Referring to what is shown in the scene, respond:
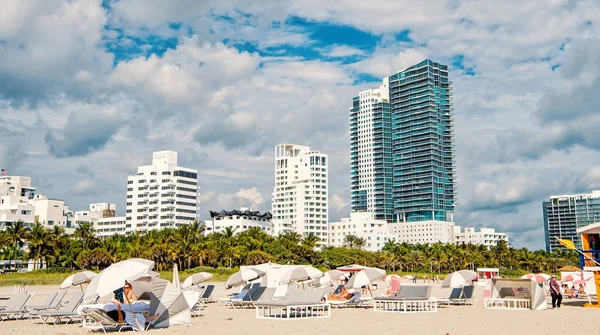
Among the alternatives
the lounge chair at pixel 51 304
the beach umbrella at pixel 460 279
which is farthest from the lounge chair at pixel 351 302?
the lounge chair at pixel 51 304

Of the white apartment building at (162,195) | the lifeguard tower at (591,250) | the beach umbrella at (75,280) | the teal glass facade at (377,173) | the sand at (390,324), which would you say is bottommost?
the sand at (390,324)

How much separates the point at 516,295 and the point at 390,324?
925cm

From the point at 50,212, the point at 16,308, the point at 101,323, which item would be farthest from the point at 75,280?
the point at 50,212

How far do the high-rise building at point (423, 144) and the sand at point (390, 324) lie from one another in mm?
157958

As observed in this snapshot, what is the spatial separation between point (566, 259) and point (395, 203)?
73159 mm

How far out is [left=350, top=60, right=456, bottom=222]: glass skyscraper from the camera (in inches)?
7077

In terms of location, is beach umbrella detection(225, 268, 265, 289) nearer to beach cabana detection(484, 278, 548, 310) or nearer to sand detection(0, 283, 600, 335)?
sand detection(0, 283, 600, 335)

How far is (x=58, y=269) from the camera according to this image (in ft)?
213

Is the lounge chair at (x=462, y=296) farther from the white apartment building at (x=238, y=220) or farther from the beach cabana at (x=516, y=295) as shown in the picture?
the white apartment building at (x=238, y=220)

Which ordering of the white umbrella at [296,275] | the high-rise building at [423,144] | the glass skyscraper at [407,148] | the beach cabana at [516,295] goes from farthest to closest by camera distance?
1. the glass skyscraper at [407,148]
2. the high-rise building at [423,144]
3. the white umbrella at [296,275]
4. the beach cabana at [516,295]

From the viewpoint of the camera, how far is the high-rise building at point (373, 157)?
188 metres

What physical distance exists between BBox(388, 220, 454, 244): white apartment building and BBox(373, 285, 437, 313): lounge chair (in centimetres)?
14346

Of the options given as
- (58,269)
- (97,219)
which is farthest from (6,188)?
(58,269)

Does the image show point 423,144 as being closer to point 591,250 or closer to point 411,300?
point 591,250
